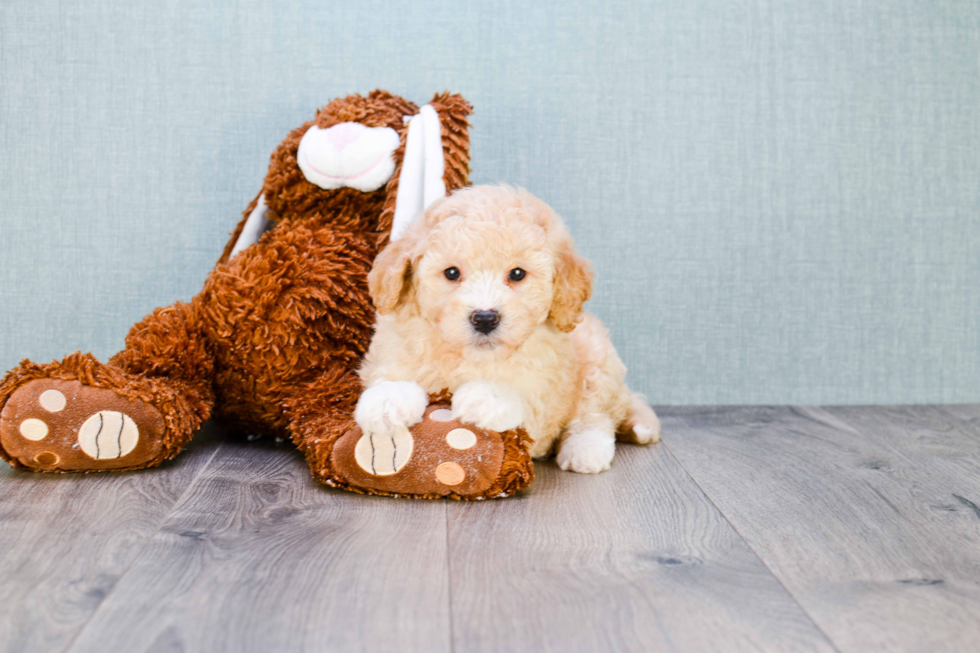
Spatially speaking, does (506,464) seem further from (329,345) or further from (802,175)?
(802,175)

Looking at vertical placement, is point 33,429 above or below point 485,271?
below

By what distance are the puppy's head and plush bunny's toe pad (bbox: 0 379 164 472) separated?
0.50 m

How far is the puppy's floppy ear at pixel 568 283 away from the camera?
1.36 meters

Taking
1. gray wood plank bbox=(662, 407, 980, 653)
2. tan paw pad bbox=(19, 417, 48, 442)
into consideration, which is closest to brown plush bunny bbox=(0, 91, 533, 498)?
tan paw pad bbox=(19, 417, 48, 442)

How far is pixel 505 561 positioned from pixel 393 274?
532mm

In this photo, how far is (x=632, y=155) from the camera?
2092 millimetres

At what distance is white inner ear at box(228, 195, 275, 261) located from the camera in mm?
1748

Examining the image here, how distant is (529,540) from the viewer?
114 cm

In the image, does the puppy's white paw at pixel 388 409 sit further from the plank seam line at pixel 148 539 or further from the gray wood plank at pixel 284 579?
the plank seam line at pixel 148 539

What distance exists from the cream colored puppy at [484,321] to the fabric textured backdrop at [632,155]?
715mm

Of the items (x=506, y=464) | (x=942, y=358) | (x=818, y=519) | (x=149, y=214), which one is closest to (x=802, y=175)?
(x=942, y=358)

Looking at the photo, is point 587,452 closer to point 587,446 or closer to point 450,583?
point 587,446

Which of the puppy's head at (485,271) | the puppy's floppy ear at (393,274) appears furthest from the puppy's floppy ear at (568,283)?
the puppy's floppy ear at (393,274)

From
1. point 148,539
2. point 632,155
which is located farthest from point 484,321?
point 632,155
